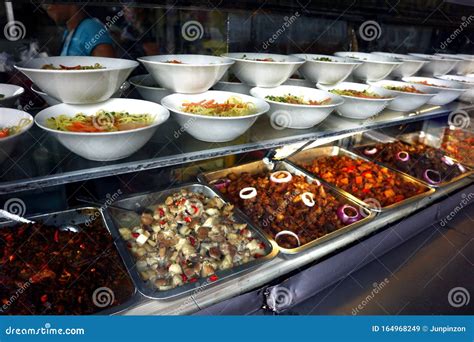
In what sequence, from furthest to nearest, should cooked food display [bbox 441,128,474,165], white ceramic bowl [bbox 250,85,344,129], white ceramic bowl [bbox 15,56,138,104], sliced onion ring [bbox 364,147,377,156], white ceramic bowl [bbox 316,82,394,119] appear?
cooked food display [bbox 441,128,474,165] < sliced onion ring [bbox 364,147,377,156] < white ceramic bowl [bbox 316,82,394,119] < white ceramic bowl [bbox 250,85,344,129] < white ceramic bowl [bbox 15,56,138,104]

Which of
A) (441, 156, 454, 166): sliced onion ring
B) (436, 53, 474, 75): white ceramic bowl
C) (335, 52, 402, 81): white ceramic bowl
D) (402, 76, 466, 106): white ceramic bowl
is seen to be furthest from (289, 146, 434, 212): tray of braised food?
(436, 53, 474, 75): white ceramic bowl

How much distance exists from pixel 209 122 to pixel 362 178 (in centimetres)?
164

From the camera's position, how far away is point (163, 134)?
157 cm

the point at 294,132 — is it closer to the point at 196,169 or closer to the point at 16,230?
the point at 196,169

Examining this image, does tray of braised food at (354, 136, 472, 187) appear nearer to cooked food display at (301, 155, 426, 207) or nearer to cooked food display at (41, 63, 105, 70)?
cooked food display at (301, 155, 426, 207)

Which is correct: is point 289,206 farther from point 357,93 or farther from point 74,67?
point 74,67

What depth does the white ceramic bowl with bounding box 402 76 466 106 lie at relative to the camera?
7.45ft

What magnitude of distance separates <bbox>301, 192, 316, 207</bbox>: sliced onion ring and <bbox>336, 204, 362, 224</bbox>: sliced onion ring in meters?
0.18

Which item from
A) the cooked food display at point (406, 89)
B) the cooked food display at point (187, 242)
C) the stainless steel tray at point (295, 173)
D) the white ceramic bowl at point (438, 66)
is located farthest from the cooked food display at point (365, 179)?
the cooked food display at point (187, 242)

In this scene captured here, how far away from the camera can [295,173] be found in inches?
105

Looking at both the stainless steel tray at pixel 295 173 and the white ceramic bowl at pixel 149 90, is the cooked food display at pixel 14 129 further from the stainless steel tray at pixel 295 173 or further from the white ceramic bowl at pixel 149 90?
the stainless steel tray at pixel 295 173

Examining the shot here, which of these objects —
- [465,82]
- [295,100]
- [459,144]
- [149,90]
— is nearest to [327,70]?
[295,100]

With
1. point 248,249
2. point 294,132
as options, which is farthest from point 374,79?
point 248,249

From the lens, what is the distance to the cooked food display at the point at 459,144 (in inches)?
127
